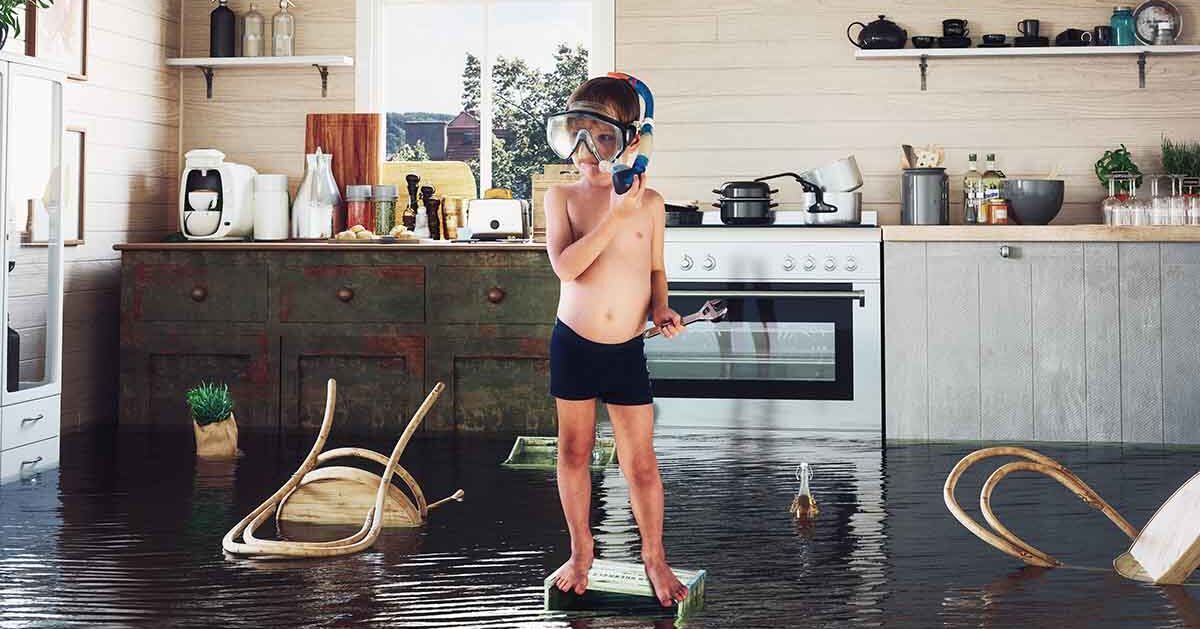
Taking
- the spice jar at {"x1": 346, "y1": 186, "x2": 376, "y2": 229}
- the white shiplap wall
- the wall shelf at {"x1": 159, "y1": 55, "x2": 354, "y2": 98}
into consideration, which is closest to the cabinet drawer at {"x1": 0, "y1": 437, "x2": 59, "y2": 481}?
the spice jar at {"x1": 346, "y1": 186, "x2": 376, "y2": 229}

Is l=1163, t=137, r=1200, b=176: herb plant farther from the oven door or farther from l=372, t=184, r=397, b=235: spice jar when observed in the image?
l=372, t=184, r=397, b=235: spice jar

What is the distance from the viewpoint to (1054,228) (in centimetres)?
473

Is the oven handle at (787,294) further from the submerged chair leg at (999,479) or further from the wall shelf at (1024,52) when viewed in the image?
the submerged chair leg at (999,479)

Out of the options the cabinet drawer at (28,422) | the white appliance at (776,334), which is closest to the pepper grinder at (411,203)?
the white appliance at (776,334)

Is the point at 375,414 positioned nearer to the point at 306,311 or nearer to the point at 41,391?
the point at 306,311

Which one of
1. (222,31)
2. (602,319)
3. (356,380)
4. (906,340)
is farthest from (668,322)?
(222,31)

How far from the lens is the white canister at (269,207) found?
5473mm

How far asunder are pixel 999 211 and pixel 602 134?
3.13 m

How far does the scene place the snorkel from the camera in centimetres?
216

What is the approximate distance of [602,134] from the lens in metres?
2.21

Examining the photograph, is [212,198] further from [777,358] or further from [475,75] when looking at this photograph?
[777,358]


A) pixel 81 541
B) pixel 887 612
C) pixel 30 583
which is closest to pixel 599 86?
pixel 887 612

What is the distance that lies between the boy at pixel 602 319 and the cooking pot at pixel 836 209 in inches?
108

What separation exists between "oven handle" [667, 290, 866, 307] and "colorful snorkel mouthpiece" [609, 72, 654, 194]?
2.68 meters
